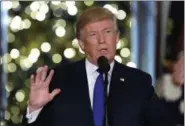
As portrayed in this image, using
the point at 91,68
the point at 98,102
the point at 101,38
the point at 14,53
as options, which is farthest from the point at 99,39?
the point at 14,53

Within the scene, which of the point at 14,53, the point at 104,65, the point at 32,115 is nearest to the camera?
the point at 104,65

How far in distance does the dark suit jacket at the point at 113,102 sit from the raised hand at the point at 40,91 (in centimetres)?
2

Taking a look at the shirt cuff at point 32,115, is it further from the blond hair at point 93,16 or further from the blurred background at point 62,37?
the blond hair at point 93,16

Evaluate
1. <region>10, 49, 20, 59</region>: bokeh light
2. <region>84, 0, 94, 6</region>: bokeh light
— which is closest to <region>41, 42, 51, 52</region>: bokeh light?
<region>10, 49, 20, 59</region>: bokeh light

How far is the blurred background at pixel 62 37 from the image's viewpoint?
4.94 feet

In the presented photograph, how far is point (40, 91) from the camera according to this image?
1415 millimetres

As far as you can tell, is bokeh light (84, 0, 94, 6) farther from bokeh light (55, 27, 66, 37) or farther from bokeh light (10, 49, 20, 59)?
bokeh light (10, 49, 20, 59)

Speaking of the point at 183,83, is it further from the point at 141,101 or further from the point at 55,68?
the point at 55,68

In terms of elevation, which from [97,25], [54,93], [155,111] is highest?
[97,25]

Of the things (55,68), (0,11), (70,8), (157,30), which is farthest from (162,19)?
(0,11)

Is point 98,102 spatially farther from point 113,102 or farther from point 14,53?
point 14,53

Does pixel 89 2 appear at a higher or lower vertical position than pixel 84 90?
higher

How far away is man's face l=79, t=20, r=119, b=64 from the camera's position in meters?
1.43

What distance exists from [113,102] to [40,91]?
282 millimetres
